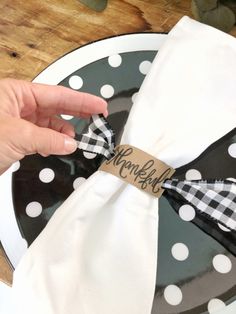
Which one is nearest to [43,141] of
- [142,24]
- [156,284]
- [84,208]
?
[84,208]

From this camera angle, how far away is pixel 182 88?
0.50 meters

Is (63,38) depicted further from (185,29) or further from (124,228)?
(124,228)

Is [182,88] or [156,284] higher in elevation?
[182,88]

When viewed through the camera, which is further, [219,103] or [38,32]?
[38,32]

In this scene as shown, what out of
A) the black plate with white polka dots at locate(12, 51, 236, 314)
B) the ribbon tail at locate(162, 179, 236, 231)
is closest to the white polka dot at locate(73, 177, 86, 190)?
the black plate with white polka dots at locate(12, 51, 236, 314)

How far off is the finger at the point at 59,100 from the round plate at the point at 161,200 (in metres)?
0.04

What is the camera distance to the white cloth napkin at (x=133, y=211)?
1.38ft

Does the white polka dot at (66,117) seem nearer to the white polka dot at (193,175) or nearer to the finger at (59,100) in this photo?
the finger at (59,100)

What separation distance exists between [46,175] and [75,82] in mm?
130

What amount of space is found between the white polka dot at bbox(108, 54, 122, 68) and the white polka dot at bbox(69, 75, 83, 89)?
45mm

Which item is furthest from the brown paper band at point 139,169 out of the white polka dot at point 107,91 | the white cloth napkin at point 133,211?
the white polka dot at point 107,91

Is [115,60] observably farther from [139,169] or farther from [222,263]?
[222,263]

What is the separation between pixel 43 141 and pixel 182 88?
0.57ft

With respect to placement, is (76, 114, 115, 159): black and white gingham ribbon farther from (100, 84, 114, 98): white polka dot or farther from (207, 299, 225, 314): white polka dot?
(207, 299, 225, 314): white polka dot
